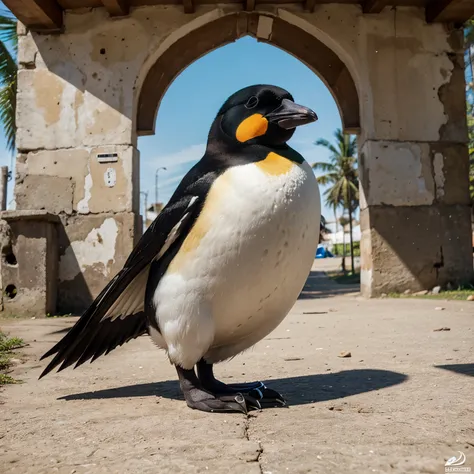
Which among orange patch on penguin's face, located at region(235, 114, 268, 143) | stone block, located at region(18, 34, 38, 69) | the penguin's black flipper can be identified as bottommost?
the penguin's black flipper

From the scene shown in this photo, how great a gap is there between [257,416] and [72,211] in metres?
5.29

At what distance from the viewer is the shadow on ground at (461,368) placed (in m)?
2.07

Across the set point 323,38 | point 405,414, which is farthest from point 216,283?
point 323,38

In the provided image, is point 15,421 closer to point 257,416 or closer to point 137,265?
point 137,265

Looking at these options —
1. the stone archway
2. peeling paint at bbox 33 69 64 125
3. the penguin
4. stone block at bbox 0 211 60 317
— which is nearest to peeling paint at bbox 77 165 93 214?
stone block at bbox 0 211 60 317

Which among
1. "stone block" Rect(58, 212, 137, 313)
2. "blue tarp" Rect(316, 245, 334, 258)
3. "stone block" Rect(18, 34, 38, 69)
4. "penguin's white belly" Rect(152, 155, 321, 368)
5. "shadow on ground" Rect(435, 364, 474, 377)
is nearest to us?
"penguin's white belly" Rect(152, 155, 321, 368)

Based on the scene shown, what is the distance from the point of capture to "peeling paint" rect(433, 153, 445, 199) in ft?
21.6

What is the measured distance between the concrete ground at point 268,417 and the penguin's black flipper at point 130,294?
0.20m

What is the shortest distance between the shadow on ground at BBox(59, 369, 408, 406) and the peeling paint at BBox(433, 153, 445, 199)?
4.97 metres

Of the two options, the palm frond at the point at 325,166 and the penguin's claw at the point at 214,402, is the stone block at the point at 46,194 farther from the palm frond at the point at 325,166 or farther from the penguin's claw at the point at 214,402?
the palm frond at the point at 325,166

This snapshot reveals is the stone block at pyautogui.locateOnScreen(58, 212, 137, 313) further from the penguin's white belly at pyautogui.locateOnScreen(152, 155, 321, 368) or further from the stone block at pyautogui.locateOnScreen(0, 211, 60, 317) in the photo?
the penguin's white belly at pyautogui.locateOnScreen(152, 155, 321, 368)

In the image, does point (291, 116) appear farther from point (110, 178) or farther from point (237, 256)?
point (110, 178)

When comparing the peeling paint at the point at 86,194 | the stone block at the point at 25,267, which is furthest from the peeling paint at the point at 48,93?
the stone block at the point at 25,267

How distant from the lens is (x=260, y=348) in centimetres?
309
